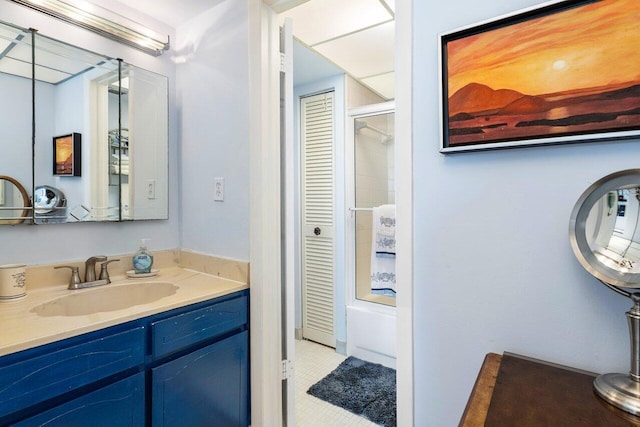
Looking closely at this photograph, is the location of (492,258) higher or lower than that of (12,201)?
lower

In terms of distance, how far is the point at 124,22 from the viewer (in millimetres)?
1644

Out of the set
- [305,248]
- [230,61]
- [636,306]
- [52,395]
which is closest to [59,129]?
[230,61]

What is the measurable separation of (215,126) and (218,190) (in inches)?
13.7

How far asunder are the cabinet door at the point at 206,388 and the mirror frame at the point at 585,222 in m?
A: 1.33

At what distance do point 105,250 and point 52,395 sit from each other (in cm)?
83

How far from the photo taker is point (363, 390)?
81.0 inches

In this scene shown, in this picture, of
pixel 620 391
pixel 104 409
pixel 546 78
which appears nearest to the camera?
pixel 620 391

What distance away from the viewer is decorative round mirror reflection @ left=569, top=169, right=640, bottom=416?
0.66m

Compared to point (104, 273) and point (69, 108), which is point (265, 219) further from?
point (69, 108)

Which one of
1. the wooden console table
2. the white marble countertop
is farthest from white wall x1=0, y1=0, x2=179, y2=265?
the wooden console table

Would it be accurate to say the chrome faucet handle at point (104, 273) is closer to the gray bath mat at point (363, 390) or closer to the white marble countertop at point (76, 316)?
the white marble countertop at point (76, 316)

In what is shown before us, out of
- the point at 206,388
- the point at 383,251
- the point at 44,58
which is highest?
the point at 44,58

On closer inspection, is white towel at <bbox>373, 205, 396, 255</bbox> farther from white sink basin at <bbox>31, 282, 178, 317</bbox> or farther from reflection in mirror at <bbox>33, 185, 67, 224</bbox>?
reflection in mirror at <bbox>33, 185, 67, 224</bbox>

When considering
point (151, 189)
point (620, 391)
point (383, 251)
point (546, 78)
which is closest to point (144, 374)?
point (151, 189)
